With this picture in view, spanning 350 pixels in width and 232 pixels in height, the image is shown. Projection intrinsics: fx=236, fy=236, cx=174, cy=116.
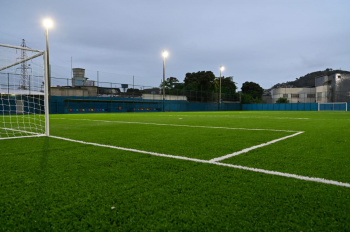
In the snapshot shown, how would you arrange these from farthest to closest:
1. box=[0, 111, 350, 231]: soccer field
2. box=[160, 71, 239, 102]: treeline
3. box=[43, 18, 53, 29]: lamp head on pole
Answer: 1. box=[160, 71, 239, 102]: treeline
2. box=[43, 18, 53, 29]: lamp head on pole
3. box=[0, 111, 350, 231]: soccer field

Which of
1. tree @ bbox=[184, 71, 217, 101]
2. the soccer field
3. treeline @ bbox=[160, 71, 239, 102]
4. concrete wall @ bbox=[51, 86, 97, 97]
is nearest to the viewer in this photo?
the soccer field

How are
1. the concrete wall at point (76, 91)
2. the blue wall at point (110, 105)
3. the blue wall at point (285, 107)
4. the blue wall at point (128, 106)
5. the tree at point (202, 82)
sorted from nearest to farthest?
the blue wall at point (110, 105) → the blue wall at point (128, 106) → the concrete wall at point (76, 91) → the blue wall at point (285, 107) → the tree at point (202, 82)

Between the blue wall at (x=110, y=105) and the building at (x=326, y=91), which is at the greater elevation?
the building at (x=326, y=91)

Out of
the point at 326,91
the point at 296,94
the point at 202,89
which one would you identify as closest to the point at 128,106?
the point at 202,89

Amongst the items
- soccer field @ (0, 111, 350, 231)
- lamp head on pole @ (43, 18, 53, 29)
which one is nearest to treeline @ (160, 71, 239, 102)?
lamp head on pole @ (43, 18, 53, 29)

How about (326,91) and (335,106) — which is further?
(326,91)

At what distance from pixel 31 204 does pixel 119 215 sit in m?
0.72

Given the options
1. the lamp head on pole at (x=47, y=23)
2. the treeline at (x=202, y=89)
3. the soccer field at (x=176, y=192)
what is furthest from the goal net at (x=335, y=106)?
the soccer field at (x=176, y=192)

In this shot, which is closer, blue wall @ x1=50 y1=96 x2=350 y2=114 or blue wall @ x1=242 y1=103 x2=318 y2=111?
blue wall @ x1=50 y1=96 x2=350 y2=114

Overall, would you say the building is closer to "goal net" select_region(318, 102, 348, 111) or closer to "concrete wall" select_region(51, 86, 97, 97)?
"goal net" select_region(318, 102, 348, 111)

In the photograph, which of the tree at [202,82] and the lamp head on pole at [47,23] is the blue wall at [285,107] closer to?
the tree at [202,82]

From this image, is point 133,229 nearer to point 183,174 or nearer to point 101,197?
point 101,197

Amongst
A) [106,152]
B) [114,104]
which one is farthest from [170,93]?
[106,152]

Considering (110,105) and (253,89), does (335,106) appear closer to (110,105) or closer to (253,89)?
(253,89)
